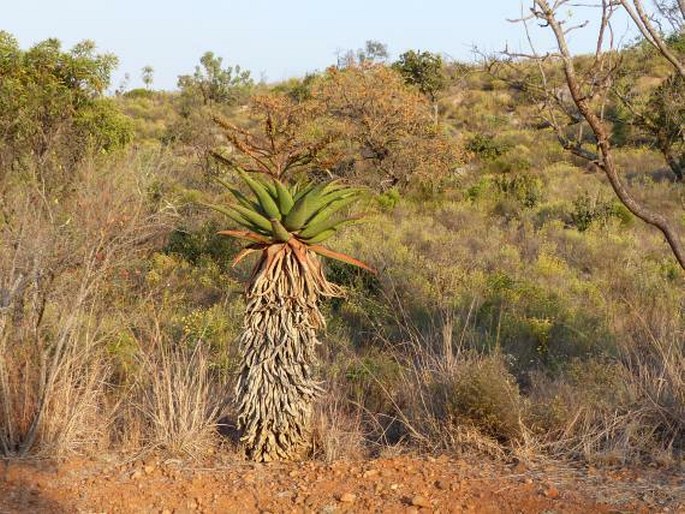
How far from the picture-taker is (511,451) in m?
4.90

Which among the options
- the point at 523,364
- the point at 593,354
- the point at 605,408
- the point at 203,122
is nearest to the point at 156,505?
the point at 605,408

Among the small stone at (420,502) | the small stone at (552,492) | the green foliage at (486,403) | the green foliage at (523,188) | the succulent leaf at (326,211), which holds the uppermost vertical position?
the green foliage at (523,188)

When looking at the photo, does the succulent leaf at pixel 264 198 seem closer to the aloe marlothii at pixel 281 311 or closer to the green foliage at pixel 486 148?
the aloe marlothii at pixel 281 311

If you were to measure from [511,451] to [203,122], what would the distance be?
19.1 meters

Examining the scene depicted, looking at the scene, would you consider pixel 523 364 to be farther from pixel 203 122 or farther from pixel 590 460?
pixel 203 122

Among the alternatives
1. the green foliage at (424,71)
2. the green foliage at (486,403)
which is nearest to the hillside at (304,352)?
the green foliage at (486,403)

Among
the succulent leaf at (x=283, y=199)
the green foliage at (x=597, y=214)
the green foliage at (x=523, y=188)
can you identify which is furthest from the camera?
the green foliage at (x=523, y=188)

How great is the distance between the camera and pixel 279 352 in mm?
4840

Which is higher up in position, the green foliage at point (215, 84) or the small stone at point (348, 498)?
the green foliage at point (215, 84)

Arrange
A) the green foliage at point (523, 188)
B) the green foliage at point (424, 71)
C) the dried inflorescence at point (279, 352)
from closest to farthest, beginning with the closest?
the dried inflorescence at point (279, 352) < the green foliage at point (523, 188) < the green foliage at point (424, 71)

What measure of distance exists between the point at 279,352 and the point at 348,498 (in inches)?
38.8

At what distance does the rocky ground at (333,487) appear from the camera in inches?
167

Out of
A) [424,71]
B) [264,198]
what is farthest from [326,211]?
[424,71]

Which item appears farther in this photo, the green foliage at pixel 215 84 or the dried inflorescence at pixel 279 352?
the green foliage at pixel 215 84
